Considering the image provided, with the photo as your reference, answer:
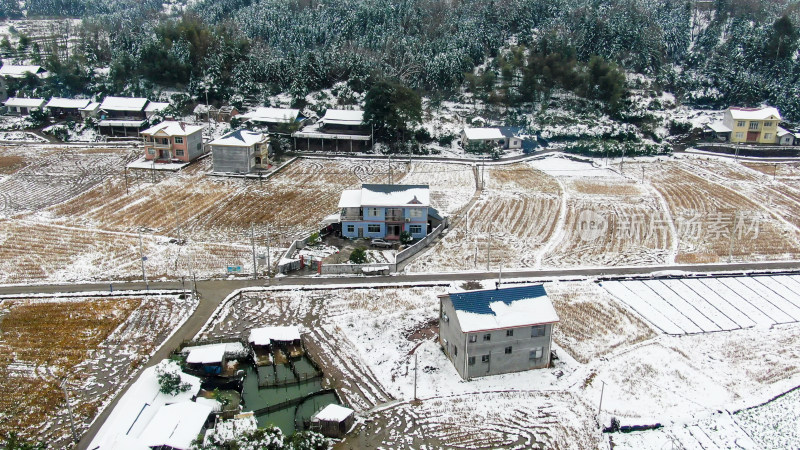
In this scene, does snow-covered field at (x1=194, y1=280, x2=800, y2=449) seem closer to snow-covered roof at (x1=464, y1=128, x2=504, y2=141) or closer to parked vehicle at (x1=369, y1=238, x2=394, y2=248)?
parked vehicle at (x1=369, y1=238, x2=394, y2=248)

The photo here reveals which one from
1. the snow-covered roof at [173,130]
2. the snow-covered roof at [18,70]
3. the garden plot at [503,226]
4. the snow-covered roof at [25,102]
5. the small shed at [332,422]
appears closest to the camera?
the small shed at [332,422]

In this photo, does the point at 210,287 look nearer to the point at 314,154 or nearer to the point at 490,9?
the point at 314,154

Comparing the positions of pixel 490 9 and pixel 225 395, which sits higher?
pixel 490 9

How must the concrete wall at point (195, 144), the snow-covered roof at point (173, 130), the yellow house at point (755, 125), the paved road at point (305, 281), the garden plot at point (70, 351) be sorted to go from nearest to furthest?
the garden plot at point (70, 351), the paved road at point (305, 281), the snow-covered roof at point (173, 130), the concrete wall at point (195, 144), the yellow house at point (755, 125)

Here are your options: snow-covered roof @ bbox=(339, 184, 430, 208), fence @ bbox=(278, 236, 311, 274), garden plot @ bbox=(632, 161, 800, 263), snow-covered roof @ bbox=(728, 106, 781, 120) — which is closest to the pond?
fence @ bbox=(278, 236, 311, 274)

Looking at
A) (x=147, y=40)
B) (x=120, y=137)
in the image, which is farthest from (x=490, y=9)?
(x=120, y=137)

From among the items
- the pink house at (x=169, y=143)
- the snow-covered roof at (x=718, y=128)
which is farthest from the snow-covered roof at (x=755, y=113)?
the pink house at (x=169, y=143)

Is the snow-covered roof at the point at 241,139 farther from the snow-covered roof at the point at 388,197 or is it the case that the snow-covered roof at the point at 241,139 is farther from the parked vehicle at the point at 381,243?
the parked vehicle at the point at 381,243
